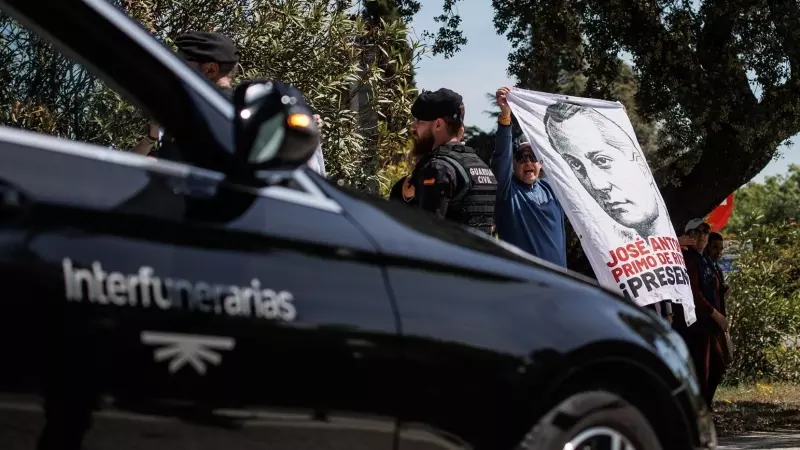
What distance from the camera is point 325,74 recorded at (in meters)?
8.85

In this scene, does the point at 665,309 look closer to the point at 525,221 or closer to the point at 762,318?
the point at 525,221

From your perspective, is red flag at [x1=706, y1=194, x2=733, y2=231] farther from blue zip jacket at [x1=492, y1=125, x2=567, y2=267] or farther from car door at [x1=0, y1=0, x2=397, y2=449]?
car door at [x1=0, y1=0, x2=397, y2=449]

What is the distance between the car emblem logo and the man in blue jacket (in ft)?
12.1

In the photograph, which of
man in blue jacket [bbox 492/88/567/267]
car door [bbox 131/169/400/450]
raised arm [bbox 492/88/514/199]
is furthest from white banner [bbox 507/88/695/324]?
car door [bbox 131/169/400/450]

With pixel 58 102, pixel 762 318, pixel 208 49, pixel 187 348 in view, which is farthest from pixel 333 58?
pixel 762 318

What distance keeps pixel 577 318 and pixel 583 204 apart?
378 cm

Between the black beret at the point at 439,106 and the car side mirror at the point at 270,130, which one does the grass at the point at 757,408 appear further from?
the car side mirror at the point at 270,130

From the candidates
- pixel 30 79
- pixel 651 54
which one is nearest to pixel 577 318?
pixel 30 79

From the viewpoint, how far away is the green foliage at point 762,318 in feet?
54.4

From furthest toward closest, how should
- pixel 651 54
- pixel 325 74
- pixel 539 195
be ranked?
pixel 651 54
pixel 325 74
pixel 539 195

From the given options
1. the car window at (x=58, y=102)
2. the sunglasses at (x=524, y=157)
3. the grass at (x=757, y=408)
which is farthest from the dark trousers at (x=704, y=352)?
the car window at (x=58, y=102)

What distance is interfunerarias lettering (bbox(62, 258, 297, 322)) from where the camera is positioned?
8.85 ft

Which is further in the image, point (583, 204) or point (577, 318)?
point (583, 204)

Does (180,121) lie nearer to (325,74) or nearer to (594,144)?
(594,144)
